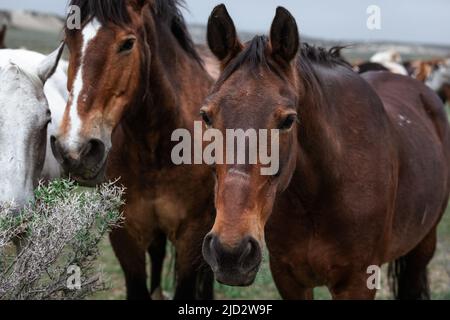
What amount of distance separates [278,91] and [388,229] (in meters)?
1.25

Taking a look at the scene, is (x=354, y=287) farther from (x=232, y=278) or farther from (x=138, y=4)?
(x=138, y=4)

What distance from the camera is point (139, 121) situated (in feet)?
12.7

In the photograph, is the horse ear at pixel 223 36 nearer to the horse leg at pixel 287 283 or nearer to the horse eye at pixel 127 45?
the horse eye at pixel 127 45

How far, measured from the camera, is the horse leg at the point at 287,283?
3678mm

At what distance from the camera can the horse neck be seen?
151 inches

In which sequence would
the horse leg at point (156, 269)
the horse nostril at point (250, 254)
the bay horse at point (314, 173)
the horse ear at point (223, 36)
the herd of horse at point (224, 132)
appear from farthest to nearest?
1. the horse leg at point (156, 269)
2. the horse ear at point (223, 36)
3. the herd of horse at point (224, 132)
4. the bay horse at point (314, 173)
5. the horse nostril at point (250, 254)

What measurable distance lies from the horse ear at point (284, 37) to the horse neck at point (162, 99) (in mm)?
1022

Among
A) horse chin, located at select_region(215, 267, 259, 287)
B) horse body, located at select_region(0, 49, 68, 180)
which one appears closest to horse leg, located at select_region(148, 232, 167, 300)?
horse body, located at select_region(0, 49, 68, 180)

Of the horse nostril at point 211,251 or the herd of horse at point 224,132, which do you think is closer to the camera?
the horse nostril at point 211,251

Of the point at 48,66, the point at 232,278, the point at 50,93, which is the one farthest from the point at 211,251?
the point at 50,93

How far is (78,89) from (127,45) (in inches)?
15.2

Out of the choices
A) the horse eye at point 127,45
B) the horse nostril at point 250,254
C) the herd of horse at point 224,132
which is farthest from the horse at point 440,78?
the horse nostril at point 250,254

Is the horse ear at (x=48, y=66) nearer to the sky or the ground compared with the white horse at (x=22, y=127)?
nearer to the sky

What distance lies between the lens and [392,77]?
5012 millimetres
